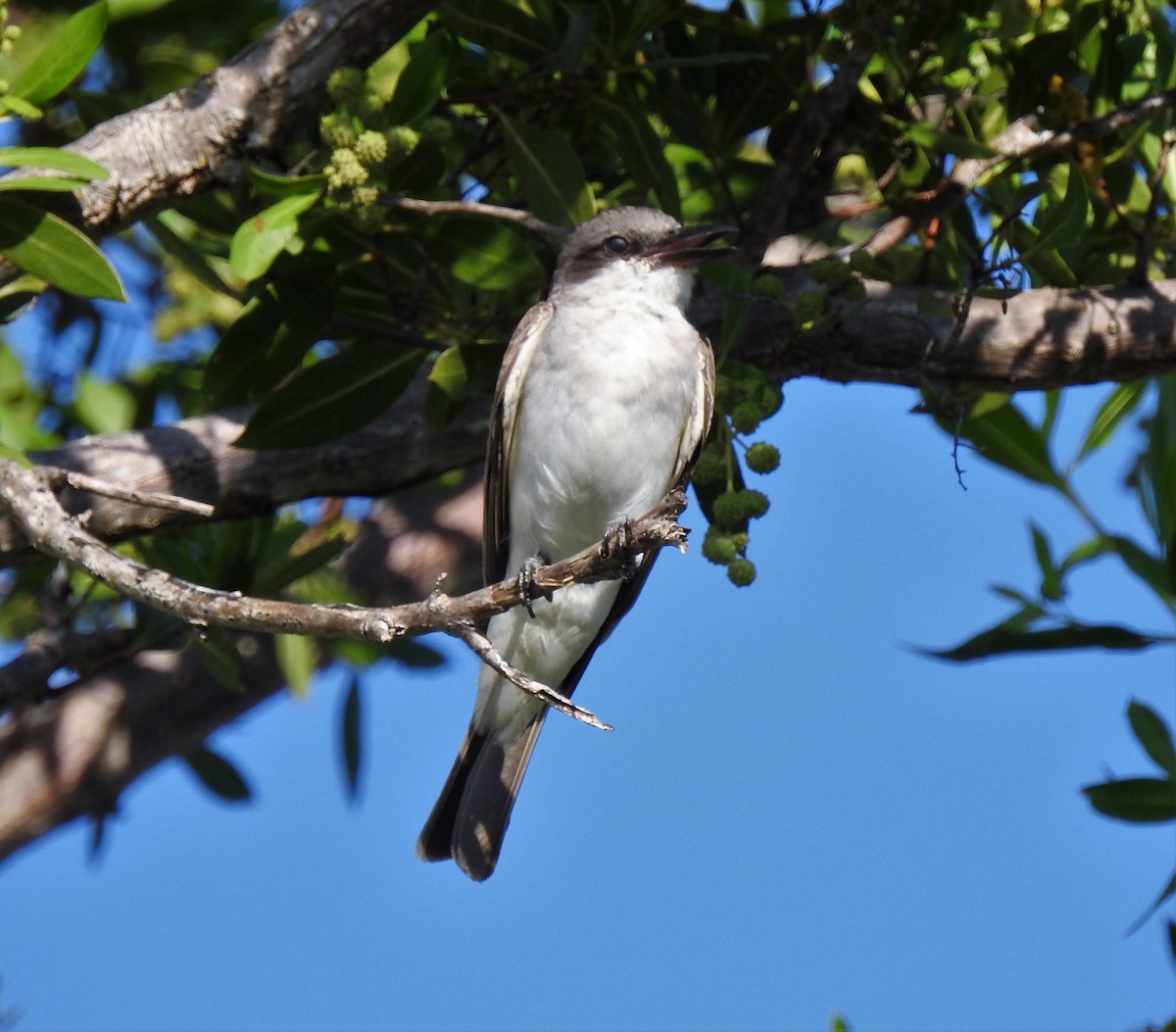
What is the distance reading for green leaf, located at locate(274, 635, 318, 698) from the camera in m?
5.66

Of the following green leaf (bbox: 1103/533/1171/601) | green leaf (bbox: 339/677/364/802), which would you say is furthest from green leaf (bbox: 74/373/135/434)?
green leaf (bbox: 1103/533/1171/601)

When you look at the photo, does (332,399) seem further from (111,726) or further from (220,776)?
(220,776)

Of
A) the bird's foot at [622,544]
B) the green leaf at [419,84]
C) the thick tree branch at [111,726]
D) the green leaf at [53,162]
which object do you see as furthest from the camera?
the thick tree branch at [111,726]

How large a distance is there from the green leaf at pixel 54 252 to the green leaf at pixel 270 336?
68 cm

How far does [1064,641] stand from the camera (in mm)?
4949

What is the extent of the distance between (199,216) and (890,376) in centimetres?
212

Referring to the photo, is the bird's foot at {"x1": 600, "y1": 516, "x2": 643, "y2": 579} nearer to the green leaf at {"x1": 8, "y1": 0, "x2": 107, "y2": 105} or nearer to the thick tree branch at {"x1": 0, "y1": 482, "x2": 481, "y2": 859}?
the green leaf at {"x1": 8, "y1": 0, "x2": 107, "y2": 105}

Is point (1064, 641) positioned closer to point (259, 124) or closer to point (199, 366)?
point (259, 124)

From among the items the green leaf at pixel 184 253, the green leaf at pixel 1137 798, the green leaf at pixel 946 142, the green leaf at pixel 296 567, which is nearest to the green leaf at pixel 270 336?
the green leaf at pixel 184 253

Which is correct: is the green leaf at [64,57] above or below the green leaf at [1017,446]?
below

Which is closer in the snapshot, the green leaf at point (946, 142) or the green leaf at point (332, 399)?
the green leaf at point (946, 142)

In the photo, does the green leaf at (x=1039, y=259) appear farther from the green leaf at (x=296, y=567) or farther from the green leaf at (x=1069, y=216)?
the green leaf at (x=296, y=567)

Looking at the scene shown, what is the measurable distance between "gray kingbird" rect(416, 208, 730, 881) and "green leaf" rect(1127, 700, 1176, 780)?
63.5 inches

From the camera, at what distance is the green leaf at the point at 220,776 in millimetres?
6297
